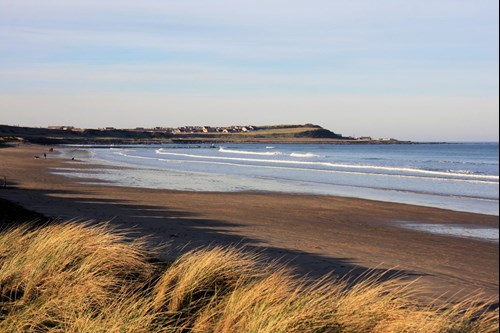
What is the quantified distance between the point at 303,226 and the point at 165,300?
35.1 ft

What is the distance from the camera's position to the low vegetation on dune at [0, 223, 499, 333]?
4.74m

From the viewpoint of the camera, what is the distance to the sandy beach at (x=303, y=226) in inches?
439

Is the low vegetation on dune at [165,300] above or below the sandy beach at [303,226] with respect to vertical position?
above

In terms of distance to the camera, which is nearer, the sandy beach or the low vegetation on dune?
the low vegetation on dune

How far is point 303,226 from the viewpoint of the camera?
16.4m

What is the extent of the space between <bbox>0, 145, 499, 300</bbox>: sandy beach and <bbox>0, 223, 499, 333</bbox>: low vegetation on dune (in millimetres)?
2004

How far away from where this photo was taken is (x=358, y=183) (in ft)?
110

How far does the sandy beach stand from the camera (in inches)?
439

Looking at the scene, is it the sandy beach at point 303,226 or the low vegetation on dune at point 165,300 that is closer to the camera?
the low vegetation on dune at point 165,300

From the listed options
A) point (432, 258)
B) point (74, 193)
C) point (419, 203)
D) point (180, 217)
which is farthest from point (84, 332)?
point (419, 203)

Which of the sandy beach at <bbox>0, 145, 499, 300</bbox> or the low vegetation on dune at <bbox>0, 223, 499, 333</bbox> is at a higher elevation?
the low vegetation on dune at <bbox>0, 223, 499, 333</bbox>

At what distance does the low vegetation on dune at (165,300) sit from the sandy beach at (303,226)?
200 cm

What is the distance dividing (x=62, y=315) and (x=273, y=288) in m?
1.89

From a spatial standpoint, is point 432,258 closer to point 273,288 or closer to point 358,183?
point 273,288
